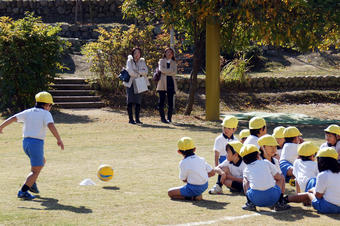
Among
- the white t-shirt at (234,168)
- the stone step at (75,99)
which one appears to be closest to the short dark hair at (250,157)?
the white t-shirt at (234,168)

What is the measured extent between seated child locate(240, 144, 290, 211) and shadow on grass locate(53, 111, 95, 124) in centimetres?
897

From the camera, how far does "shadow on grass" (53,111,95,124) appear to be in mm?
15039

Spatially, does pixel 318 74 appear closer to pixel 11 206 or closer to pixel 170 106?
pixel 170 106

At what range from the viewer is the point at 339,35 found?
52.1 ft

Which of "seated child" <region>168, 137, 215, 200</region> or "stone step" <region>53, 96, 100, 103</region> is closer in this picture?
"seated child" <region>168, 137, 215, 200</region>

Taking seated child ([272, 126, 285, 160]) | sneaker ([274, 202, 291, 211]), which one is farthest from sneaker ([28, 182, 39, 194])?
seated child ([272, 126, 285, 160])

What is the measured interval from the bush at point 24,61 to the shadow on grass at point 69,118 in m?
0.89

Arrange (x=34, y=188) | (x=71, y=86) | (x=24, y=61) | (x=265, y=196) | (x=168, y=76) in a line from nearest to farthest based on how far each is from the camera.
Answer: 1. (x=265, y=196)
2. (x=34, y=188)
3. (x=168, y=76)
4. (x=24, y=61)
5. (x=71, y=86)

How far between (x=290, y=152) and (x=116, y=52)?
11193 millimetres

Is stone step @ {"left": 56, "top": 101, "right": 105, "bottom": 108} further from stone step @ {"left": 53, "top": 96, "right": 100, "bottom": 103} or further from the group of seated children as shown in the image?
the group of seated children

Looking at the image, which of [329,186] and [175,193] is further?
[175,193]

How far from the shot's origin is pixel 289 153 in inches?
314

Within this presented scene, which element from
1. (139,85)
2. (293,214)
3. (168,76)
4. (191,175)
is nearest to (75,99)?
(139,85)

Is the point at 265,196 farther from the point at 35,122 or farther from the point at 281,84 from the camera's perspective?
the point at 281,84
